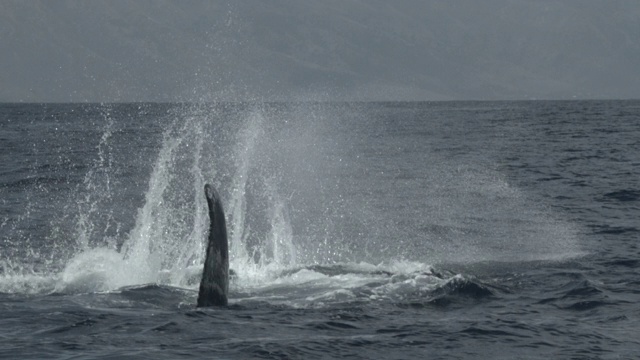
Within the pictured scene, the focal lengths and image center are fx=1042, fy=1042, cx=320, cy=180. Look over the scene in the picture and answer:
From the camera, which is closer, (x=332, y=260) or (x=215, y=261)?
(x=215, y=261)

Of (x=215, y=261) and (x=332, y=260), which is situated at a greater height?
(x=215, y=261)

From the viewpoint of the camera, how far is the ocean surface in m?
17.7

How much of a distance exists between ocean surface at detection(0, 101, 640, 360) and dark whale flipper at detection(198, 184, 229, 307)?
381 millimetres

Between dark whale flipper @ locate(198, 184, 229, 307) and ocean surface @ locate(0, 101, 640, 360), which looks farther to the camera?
dark whale flipper @ locate(198, 184, 229, 307)

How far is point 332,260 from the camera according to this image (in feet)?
90.4

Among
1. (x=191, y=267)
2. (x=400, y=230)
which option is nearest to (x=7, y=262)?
(x=191, y=267)

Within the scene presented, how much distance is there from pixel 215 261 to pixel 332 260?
318 inches

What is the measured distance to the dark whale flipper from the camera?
65.2 ft

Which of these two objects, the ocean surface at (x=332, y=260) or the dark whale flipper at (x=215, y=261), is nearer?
the ocean surface at (x=332, y=260)

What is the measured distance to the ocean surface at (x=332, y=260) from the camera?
17.7 metres

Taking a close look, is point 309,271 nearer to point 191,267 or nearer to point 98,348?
point 191,267

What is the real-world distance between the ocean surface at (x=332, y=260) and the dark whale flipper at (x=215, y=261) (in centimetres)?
38

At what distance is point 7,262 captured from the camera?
2623 cm

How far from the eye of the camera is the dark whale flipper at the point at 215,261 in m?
19.9
